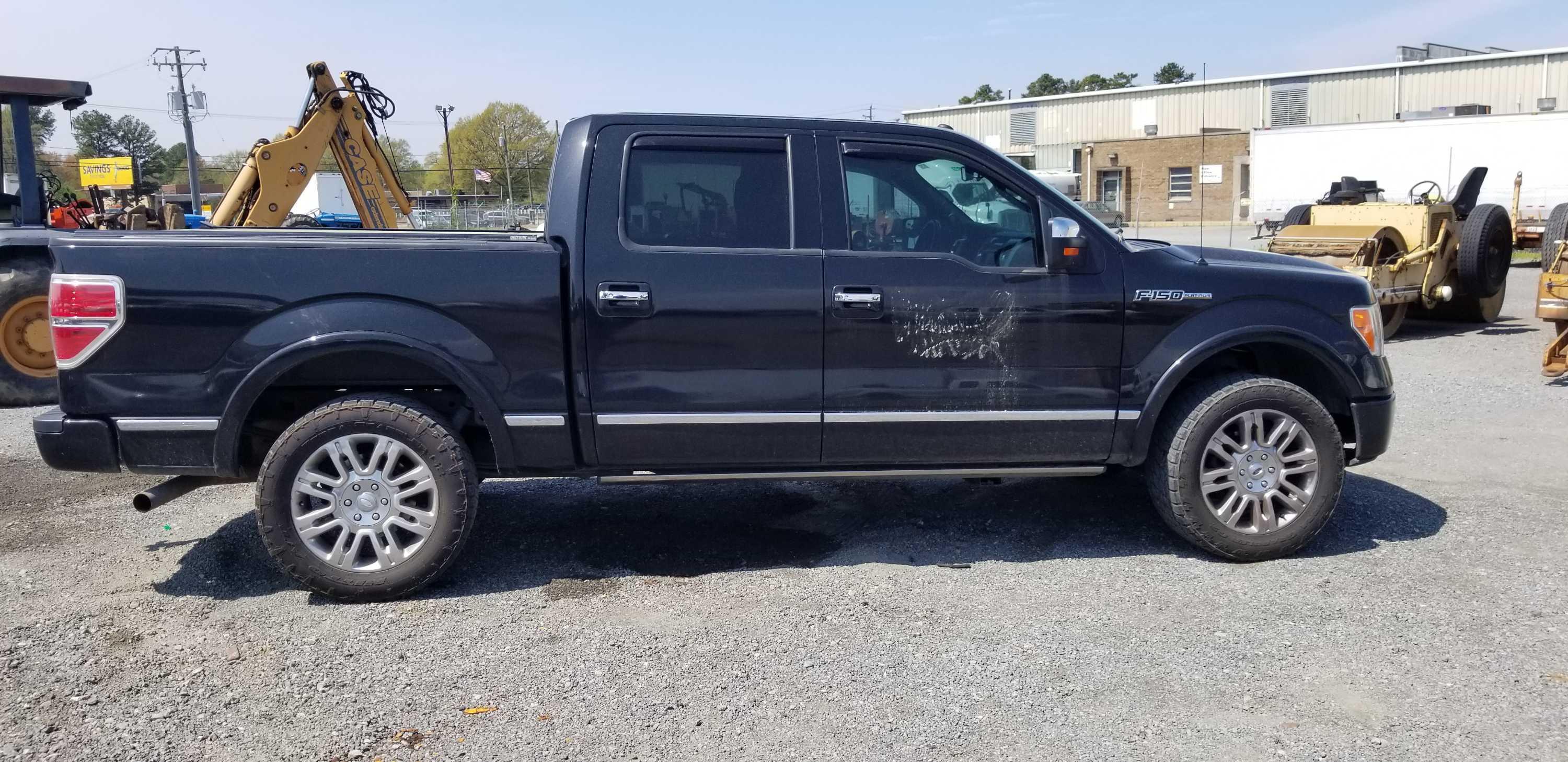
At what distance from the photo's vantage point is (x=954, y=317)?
489 cm

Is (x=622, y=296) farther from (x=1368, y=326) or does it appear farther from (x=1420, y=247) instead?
(x=1420, y=247)

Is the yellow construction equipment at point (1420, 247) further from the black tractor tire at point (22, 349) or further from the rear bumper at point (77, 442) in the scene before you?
the black tractor tire at point (22, 349)

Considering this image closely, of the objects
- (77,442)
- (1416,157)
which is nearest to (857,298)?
(77,442)

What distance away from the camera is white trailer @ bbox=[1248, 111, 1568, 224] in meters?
24.6

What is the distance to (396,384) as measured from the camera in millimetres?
4879

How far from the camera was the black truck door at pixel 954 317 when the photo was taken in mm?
4871

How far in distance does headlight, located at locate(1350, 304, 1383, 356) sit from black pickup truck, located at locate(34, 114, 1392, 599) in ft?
0.05

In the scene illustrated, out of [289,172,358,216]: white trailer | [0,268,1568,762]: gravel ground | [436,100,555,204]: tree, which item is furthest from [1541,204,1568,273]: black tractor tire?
[436,100,555,204]: tree

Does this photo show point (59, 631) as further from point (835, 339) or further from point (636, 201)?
point (835, 339)

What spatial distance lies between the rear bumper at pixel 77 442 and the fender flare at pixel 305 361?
0.40 m

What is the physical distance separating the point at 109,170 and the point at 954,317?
193 ft

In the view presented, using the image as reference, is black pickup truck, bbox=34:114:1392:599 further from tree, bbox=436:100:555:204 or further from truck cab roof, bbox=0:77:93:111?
tree, bbox=436:100:555:204

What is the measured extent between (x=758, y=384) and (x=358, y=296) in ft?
5.35

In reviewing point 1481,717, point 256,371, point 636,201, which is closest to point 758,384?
point 636,201
